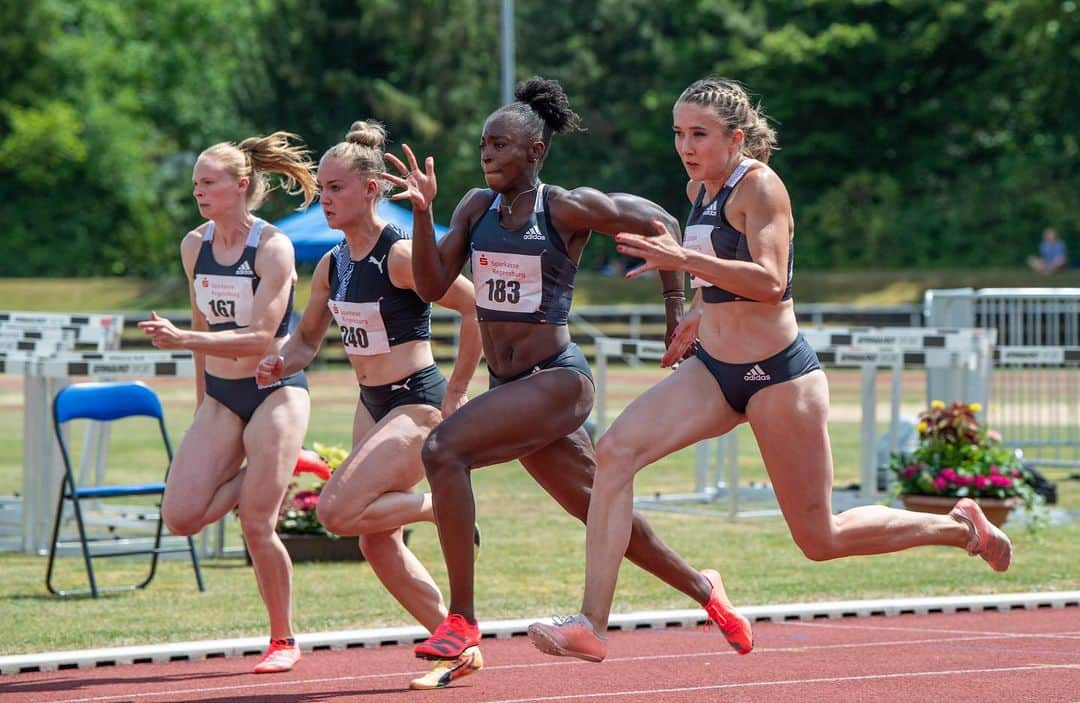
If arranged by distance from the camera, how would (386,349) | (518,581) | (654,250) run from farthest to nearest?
(518,581)
(386,349)
(654,250)

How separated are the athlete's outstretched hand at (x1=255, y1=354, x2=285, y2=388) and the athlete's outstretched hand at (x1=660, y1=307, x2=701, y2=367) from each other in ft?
5.10

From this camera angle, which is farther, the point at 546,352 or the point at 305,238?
the point at 305,238

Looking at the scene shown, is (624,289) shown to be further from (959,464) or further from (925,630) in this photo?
(925,630)

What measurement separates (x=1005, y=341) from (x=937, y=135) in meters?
32.9

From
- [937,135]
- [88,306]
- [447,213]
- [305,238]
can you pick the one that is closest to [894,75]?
[937,135]

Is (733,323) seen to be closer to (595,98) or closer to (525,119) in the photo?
(525,119)

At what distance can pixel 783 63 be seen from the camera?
151ft

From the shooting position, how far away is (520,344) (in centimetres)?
654

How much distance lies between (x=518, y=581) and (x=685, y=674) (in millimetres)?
3157

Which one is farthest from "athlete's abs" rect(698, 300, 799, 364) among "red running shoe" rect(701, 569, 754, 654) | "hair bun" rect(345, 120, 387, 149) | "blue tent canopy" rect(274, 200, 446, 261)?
"blue tent canopy" rect(274, 200, 446, 261)

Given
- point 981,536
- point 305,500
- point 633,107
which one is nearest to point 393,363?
point 981,536

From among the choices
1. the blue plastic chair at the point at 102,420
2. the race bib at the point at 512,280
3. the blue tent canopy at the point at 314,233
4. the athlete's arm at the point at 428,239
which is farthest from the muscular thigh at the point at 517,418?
the blue tent canopy at the point at 314,233

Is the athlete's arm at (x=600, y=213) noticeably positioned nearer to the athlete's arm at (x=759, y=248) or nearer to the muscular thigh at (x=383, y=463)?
the athlete's arm at (x=759, y=248)

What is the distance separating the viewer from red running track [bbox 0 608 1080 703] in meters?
6.64
